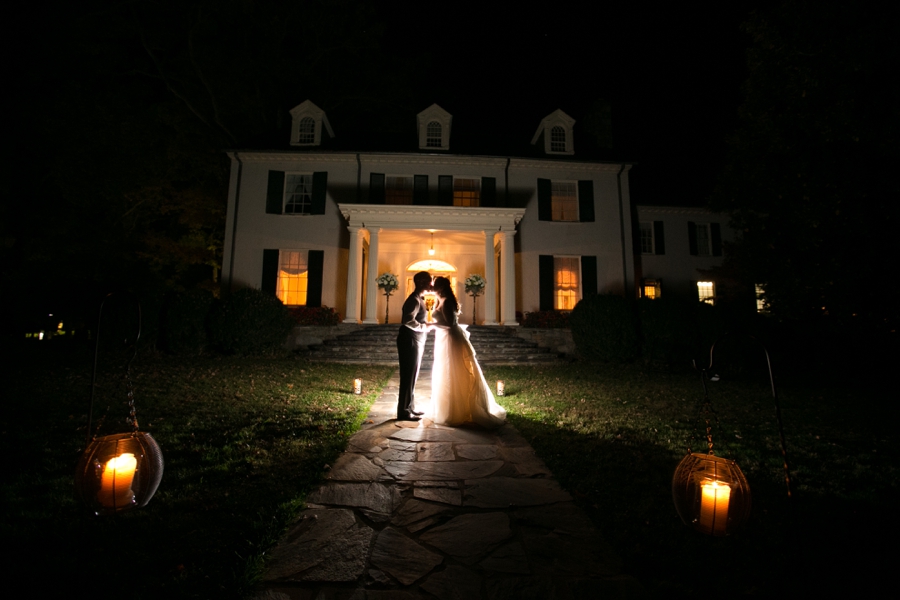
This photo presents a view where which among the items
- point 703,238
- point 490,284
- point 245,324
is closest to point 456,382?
point 245,324

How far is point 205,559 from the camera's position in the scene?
2215 mm

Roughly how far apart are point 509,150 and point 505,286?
6577 millimetres

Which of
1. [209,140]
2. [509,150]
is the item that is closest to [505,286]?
[509,150]

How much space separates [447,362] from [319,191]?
42.0 ft

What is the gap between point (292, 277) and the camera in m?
15.7

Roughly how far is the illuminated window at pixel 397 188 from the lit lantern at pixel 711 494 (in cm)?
1500

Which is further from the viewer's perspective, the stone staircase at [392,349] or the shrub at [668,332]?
the stone staircase at [392,349]

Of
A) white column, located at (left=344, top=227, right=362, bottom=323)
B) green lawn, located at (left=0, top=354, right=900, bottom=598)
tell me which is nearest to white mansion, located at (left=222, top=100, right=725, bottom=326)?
white column, located at (left=344, top=227, right=362, bottom=323)

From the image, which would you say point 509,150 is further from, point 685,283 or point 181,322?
point 181,322

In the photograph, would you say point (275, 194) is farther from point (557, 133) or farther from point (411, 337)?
point (411, 337)

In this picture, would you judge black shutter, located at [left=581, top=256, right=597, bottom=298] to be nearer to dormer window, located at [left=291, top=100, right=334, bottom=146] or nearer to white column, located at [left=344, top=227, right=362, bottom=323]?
white column, located at [left=344, top=227, right=362, bottom=323]

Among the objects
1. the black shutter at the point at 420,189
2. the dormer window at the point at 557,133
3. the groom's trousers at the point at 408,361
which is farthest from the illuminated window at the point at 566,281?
the groom's trousers at the point at 408,361

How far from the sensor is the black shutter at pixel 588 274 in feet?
53.1

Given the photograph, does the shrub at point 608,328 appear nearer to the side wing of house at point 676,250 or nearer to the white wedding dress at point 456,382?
the white wedding dress at point 456,382
